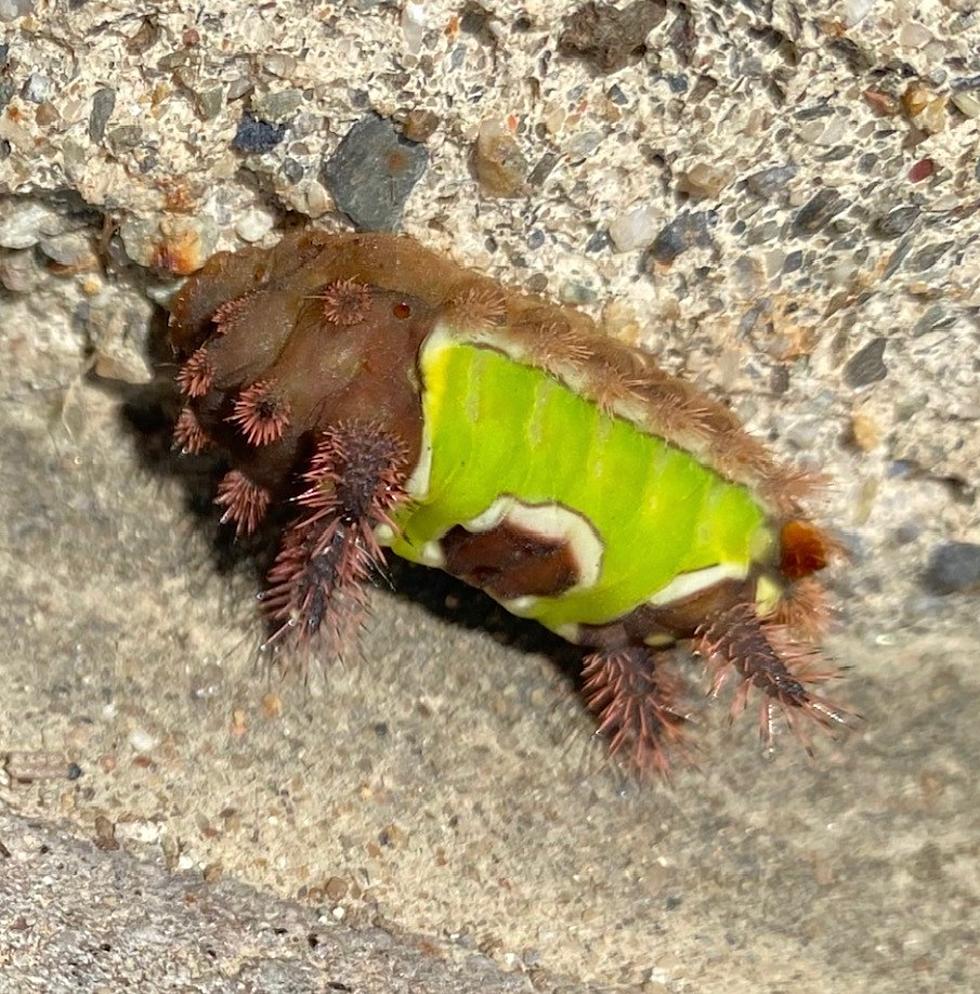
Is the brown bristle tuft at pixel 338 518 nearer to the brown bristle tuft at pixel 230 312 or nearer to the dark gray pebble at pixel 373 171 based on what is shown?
the brown bristle tuft at pixel 230 312

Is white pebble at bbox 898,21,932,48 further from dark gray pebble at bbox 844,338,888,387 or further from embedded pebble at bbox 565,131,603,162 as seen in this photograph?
dark gray pebble at bbox 844,338,888,387

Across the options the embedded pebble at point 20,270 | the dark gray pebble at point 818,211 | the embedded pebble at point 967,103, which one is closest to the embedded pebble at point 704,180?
the dark gray pebble at point 818,211

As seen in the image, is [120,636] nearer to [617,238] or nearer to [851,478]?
[617,238]

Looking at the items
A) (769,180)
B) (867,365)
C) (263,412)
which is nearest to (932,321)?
(867,365)

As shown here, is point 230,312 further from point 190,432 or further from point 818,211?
point 818,211

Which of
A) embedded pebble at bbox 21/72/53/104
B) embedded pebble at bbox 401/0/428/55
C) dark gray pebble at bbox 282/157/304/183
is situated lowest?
dark gray pebble at bbox 282/157/304/183

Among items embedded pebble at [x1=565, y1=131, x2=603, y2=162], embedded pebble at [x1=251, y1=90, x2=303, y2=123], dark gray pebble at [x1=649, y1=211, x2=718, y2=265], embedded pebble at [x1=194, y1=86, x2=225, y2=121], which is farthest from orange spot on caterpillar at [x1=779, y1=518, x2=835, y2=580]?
embedded pebble at [x1=194, y1=86, x2=225, y2=121]
